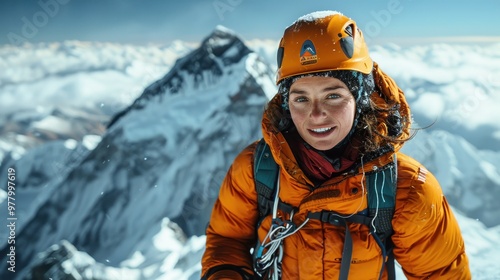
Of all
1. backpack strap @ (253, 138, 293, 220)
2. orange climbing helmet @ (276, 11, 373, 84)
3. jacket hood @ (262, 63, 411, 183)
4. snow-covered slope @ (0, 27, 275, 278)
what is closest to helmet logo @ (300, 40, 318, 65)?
orange climbing helmet @ (276, 11, 373, 84)

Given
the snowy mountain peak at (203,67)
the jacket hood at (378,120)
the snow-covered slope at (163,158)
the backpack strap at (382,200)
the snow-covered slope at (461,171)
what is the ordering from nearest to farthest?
the backpack strap at (382,200), the jacket hood at (378,120), the snow-covered slope at (461,171), the snow-covered slope at (163,158), the snowy mountain peak at (203,67)

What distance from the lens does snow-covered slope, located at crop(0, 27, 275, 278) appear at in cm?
2194

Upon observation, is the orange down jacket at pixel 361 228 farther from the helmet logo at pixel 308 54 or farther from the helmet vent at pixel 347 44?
the helmet logo at pixel 308 54

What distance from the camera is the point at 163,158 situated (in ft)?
87.1

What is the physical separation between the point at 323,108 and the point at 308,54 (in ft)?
0.87

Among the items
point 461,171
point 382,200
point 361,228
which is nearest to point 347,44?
point 382,200

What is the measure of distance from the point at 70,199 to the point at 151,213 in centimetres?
1003

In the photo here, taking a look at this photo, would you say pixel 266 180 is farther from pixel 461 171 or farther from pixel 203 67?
pixel 203 67

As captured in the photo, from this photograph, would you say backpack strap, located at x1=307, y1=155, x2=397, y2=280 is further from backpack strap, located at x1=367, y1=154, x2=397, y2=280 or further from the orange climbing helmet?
the orange climbing helmet

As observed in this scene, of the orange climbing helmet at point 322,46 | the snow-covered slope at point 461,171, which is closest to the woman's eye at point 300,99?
the orange climbing helmet at point 322,46

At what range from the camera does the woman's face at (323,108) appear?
1812 millimetres

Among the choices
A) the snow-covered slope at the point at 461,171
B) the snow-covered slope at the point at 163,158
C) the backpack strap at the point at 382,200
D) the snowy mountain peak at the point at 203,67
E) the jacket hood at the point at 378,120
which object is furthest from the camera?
the snowy mountain peak at the point at 203,67

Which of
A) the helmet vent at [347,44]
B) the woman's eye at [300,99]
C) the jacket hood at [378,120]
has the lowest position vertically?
the jacket hood at [378,120]

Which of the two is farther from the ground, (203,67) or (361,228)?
(203,67)
